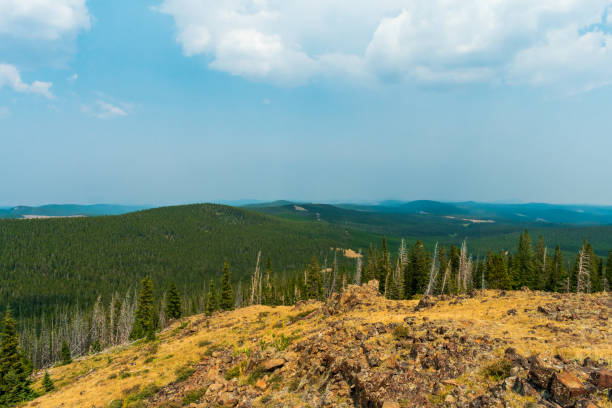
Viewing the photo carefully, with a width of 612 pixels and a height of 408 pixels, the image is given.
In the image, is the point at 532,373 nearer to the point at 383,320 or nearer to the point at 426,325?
the point at 426,325

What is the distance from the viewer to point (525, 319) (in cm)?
1973

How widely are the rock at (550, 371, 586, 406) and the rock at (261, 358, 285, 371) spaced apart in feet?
48.2

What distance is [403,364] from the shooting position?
14.6 meters

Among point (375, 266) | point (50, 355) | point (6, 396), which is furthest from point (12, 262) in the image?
point (375, 266)

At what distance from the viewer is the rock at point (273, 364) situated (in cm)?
1889

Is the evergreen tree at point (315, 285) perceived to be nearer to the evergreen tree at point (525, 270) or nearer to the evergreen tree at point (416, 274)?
the evergreen tree at point (416, 274)

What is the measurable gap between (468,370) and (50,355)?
132982mm

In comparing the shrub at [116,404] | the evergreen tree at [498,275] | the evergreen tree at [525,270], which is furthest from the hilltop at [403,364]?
the evergreen tree at [525,270]

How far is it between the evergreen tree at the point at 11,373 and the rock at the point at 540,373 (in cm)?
4513

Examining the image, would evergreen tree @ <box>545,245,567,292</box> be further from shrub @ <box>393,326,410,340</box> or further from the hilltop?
shrub @ <box>393,326,410,340</box>

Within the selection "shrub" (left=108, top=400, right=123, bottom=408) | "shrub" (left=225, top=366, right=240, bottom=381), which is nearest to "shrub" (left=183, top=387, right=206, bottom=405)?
"shrub" (left=225, top=366, right=240, bottom=381)

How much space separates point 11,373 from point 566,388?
50.7 m

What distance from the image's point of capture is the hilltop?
11.2 meters

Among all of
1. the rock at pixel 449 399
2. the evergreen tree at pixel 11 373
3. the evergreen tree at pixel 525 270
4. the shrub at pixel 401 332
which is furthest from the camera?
A: the evergreen tree at pixel 525 270
